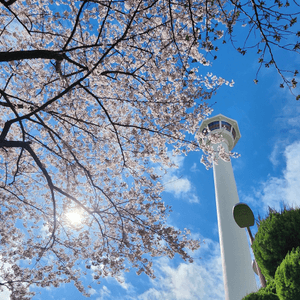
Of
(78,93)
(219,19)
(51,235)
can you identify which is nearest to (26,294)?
(51,235)

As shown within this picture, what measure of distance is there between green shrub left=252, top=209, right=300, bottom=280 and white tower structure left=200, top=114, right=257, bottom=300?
279 inches

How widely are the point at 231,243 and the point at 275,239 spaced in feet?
40.7

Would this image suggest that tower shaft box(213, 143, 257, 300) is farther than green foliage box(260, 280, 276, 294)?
Yes

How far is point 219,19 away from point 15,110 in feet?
19.6

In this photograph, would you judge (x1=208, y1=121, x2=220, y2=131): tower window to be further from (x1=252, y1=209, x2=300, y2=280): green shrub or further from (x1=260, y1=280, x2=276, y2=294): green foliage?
(x1=260, y1=280, x2=276, y2=294): green foliage

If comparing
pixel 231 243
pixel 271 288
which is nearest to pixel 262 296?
pixel 271 288

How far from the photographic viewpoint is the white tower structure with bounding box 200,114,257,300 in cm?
1216

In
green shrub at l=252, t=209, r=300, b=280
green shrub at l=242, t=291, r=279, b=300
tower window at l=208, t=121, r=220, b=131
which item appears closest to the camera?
green shrub at l=242, t=291, r=279, b=300

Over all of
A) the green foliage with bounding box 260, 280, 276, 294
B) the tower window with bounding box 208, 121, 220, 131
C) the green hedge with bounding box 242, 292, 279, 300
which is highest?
the tower window with bounding box 208, 121, 220, 131

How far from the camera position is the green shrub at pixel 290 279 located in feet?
7.63

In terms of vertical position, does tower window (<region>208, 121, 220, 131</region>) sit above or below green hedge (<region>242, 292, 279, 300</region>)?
above

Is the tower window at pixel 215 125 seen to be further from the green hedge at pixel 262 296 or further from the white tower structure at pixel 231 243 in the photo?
the green hedge at pixel 262 296

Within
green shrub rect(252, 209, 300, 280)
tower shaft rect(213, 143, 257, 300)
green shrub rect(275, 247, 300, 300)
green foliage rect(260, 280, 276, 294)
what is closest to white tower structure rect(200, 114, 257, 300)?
tower shaft rect(213, 143, 257, 300)

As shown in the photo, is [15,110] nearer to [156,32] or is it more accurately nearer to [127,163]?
[127,163]
